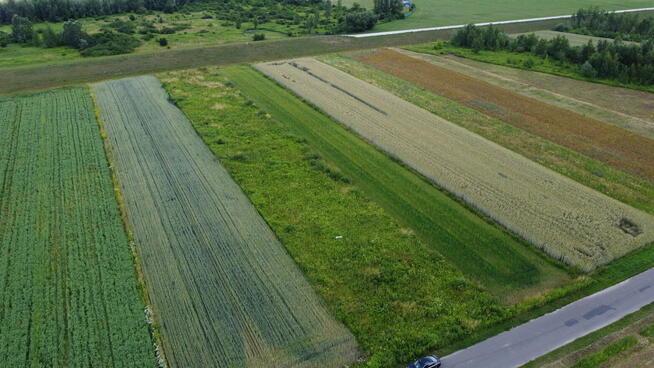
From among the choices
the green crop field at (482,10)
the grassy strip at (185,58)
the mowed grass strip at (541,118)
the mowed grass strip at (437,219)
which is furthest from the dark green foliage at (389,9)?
the mowed grass strip at (437,219)

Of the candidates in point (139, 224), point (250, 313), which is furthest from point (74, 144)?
point (250, 313)

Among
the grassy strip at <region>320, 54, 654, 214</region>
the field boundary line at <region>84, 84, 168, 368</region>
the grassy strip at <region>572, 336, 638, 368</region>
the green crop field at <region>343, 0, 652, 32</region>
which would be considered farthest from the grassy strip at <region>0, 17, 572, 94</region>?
the grassy strip at <region>572, 336, 638, 368</region>

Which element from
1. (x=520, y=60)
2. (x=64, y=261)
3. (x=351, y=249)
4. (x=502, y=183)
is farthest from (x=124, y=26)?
(x=502, y=183)

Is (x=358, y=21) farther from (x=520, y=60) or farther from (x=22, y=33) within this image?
(x=22, y=33)

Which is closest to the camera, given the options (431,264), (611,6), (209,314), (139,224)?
(209,314)

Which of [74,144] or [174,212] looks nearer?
[174,212]

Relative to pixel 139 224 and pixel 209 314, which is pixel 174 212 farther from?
pixel 209 314
